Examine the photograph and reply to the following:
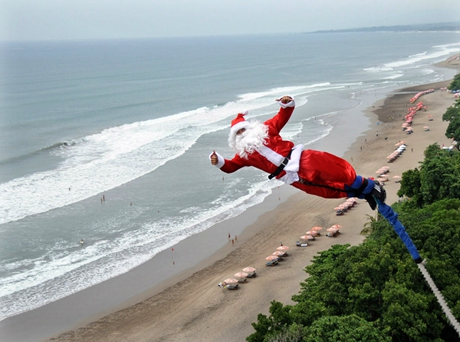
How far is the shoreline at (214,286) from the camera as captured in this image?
20.6 metres

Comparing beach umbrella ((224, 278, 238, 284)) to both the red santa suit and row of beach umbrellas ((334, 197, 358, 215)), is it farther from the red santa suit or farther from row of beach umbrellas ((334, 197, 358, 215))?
the red santa suit

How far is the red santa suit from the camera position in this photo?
595cm

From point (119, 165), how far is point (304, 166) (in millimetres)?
36451

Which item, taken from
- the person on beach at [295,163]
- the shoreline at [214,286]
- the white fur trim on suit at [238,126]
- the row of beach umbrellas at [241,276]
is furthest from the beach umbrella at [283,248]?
the white fur trim on suit at [238,126]

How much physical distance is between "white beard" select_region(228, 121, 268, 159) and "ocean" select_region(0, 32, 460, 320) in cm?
1866

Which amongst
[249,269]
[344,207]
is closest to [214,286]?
[249,269]

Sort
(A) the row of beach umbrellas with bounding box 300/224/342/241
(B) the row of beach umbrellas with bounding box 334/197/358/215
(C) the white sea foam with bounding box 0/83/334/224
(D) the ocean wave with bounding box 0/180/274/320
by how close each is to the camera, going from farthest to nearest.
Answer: (C) the white sea foam with bounding box 0/83/334/224
(B) the row of beach umbrellas with bounding box 334/197/358/215
(A) the row of beach umbrellas with bounding box 300/224/342/241
(D) the ocean wave with bounding box 0/180/274/320

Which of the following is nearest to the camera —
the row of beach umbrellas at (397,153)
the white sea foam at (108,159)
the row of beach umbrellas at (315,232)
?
the row of beach umbrellas at (315,232)

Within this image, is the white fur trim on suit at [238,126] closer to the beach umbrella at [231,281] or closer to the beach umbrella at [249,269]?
the beach umbrella at [231,281]

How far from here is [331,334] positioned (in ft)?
43.2

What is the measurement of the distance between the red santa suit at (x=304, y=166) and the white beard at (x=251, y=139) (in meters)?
0.05

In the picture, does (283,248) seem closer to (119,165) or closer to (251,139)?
(119,165)

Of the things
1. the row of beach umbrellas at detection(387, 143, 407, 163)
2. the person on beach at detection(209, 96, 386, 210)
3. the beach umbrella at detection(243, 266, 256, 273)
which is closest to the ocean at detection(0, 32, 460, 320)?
the beach umbrella at detection(243, 266, 256, 273)

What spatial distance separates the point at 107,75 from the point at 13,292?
90.8 m
